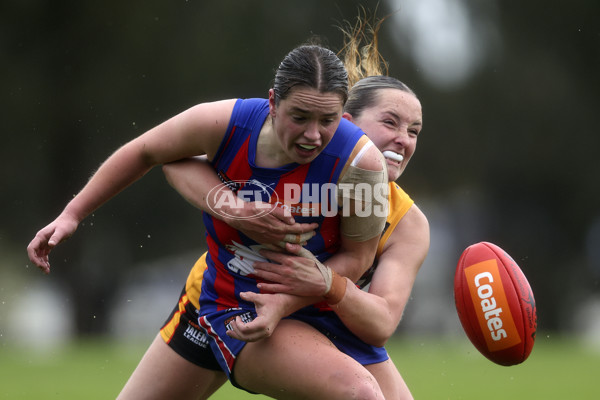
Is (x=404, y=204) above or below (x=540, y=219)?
above

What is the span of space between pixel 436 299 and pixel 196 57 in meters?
6.57

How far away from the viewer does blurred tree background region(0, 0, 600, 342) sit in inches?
610

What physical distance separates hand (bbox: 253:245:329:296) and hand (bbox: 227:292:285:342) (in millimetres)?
62

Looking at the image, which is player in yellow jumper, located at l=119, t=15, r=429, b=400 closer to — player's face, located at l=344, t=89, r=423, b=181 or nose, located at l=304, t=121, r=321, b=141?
player's face, located at l=344, t=89, r=423, b=181

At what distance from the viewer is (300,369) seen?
3064mm

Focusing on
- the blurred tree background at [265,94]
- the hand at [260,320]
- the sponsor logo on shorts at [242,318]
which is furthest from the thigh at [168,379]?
the blurred tree background at [265,94]

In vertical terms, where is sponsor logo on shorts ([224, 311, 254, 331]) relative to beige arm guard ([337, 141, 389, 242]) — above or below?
below

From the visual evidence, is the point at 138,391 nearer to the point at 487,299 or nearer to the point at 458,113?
the point at 487,299

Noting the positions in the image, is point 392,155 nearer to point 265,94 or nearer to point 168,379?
point 168,379

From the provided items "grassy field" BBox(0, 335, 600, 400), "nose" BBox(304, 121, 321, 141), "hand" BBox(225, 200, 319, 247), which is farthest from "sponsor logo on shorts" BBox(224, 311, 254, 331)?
"grassy field" BBox(0, 335, 600, 400)

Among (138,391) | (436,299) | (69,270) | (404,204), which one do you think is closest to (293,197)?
(404,204)

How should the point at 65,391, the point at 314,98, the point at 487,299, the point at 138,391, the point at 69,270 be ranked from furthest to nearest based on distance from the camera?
the point at 69,270, the point at 65,391, the point at 487,299, the point at 138,391, the point at 314,98

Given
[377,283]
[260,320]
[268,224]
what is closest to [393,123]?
[377,283]

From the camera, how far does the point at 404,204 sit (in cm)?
390
